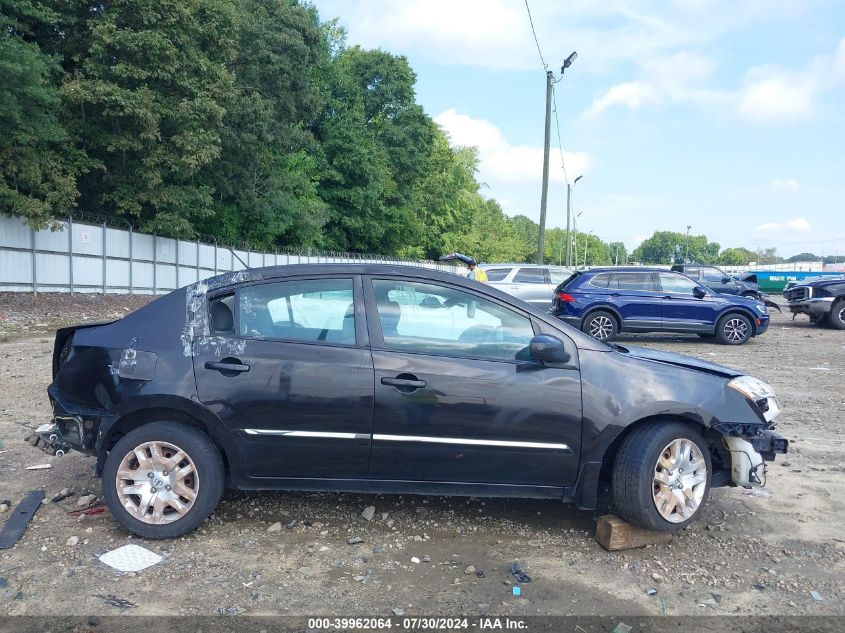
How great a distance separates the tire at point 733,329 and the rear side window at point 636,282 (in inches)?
67.8

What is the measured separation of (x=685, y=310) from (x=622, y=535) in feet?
38.9

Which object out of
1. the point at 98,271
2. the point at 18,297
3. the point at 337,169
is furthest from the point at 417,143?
the point at 18,297

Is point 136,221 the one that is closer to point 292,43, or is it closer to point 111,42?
point 111,42

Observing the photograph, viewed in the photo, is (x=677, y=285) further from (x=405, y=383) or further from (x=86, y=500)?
(x=86, y=500)

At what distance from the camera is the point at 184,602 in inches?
133

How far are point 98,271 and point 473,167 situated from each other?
55.9 meters

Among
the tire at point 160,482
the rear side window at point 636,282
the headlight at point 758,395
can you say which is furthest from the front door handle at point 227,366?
the rear side window at point 636,282

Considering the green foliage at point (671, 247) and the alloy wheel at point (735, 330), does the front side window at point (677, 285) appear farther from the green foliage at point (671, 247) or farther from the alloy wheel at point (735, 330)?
the green foliage at point (671, 247)

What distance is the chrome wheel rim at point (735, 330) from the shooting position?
14.9 m

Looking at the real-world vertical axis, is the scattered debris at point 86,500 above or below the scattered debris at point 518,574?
above

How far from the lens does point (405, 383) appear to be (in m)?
4.00

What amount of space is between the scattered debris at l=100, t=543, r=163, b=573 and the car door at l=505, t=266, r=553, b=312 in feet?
48.1

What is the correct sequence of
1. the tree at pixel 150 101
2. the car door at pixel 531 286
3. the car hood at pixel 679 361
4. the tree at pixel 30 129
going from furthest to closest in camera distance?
the tree at pixel 150 101
the tree at pixel 30 129
the car door at pixel 531 286
the car hood at pixel 679 361

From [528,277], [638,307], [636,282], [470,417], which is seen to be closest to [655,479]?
[470,417]
